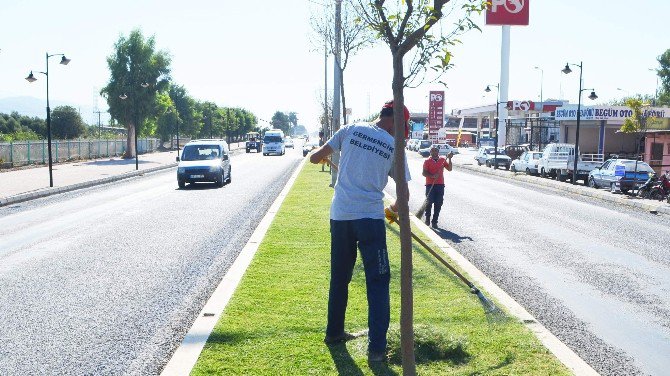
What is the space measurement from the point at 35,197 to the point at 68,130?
50.8 meters

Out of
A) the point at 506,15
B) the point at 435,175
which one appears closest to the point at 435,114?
the point at 435,175

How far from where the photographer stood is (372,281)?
4824 millimetres

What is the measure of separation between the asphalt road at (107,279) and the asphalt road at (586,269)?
11.6ft

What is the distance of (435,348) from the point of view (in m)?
5.05

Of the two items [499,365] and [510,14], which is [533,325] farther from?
[510,14]

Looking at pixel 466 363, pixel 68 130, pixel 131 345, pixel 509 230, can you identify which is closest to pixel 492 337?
pixel 466 363

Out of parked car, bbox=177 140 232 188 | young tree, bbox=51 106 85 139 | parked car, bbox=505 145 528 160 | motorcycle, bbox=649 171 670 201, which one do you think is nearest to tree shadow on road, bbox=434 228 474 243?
motorcycle, bbox=649 171 670 201

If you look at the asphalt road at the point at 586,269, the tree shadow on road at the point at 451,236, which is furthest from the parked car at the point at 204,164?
the tree shadow on road at the point at 451,236

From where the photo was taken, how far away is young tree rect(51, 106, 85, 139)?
225 feet

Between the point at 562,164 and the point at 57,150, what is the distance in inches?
1256

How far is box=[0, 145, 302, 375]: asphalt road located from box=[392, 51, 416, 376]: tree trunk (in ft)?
6.54

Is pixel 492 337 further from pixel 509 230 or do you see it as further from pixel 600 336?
pixel 509 230

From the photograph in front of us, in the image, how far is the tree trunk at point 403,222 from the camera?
13.5 ft

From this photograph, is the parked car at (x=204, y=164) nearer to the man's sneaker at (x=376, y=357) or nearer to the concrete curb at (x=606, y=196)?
the concrete curb at (x=606, y=196)
